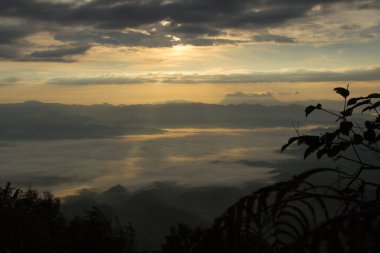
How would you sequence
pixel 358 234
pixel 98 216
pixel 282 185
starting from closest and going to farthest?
pixel 358 234 < pixel 282 185 < pixel 98 216

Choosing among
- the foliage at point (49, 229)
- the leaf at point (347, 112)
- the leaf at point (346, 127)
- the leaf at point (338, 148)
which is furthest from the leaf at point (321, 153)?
the foliage at point (49, 229)

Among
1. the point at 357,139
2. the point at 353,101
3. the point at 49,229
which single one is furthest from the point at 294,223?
the point at 49,229

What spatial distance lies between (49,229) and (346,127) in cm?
7484

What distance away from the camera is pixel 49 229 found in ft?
243

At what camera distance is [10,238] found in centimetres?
4766

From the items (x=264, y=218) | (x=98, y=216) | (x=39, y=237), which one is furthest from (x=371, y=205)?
(x=98, y=216)

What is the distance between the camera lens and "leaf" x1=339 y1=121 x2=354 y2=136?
17.4ft

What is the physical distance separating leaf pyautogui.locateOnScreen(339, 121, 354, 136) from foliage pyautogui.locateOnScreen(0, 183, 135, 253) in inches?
1573

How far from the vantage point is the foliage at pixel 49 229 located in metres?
49.4

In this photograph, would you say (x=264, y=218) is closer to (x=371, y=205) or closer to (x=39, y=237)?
(x=371, y=205)

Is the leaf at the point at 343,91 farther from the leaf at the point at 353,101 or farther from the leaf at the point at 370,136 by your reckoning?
the leaf at the point at 370,136

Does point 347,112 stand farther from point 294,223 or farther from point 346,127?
point 294,223

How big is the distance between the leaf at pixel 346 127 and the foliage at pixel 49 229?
39962mm

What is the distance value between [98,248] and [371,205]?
73367mm
